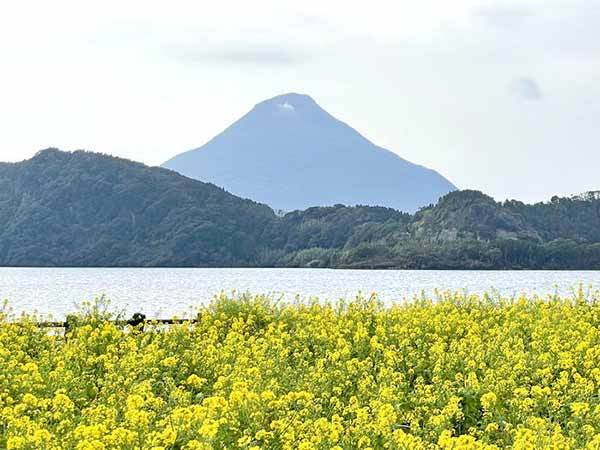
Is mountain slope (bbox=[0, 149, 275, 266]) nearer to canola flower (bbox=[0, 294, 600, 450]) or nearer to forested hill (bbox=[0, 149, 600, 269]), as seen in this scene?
forested hill (bbox=[0, 149, 600, 269])

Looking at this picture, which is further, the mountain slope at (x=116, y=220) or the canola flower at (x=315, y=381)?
the mountain slope at (x=116, y=220)

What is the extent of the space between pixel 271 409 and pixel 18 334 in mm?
7689

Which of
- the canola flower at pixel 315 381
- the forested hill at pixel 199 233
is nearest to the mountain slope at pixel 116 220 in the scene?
the forested hill at pixel 199 233

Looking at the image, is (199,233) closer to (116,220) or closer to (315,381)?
(116,220)

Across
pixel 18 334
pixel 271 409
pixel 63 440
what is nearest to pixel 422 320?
pixel 18 334

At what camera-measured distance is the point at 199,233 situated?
179375mm

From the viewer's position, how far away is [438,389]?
10305 mm

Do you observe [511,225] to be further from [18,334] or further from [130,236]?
[18,334]

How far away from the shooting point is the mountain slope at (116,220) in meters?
177

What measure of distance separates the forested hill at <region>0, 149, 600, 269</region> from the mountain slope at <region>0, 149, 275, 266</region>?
202 millimetres

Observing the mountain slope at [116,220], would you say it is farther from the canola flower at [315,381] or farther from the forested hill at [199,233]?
the canola flower at [315,381]

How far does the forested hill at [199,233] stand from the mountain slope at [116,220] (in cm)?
20

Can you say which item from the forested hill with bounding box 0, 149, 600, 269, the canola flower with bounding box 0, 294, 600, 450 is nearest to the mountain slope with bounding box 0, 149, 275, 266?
the forested hill with bounding box 0, 149, 600, 269

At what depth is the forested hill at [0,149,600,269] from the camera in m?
177
